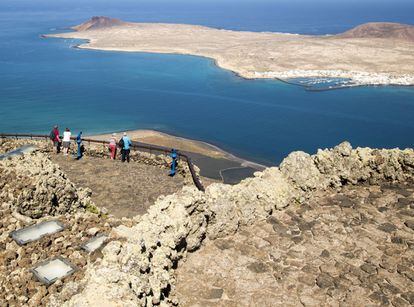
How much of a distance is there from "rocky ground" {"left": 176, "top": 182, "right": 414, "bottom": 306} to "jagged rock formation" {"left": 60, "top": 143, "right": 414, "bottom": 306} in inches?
15.5

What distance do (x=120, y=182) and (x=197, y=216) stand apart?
1030 cm

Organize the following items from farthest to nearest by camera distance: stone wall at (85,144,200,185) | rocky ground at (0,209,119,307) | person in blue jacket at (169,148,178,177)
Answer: stone wall at (85,144,200,185), person in blue jacket at (169,148,178,177), rocky ground at (0,209,119,307)

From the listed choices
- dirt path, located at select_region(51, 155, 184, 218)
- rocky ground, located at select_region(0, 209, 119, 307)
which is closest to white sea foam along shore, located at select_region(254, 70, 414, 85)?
dirt path, located at select_region(51, 155, 184, 218)

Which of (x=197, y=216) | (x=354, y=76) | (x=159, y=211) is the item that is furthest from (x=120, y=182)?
(x=354, y=76)

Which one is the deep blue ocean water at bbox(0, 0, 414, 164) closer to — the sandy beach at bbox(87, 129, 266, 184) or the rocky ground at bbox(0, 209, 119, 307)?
the sandy beach at bbox(87, 129, 266, 184)

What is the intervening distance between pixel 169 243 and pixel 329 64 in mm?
93079

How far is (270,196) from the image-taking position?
436 inches

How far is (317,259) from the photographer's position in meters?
9.41

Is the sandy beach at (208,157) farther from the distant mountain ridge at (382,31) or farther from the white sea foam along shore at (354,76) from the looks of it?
the distant mountain ridge at (382,31)

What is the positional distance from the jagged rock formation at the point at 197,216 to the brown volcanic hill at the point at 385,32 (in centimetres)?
12552

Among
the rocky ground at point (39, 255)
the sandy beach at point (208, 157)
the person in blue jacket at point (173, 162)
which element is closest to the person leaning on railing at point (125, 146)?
the person in blue jacket at point (173, 162)

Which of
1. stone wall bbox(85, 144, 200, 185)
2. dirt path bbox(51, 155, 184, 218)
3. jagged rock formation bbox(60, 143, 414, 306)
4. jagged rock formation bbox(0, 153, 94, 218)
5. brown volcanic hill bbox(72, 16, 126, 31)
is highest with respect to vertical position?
brown volcanic hill bbox(72, 16, 126, 31)

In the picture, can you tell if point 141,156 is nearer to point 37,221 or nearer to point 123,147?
point 123,147

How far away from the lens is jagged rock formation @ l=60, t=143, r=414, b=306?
21.8 ft
